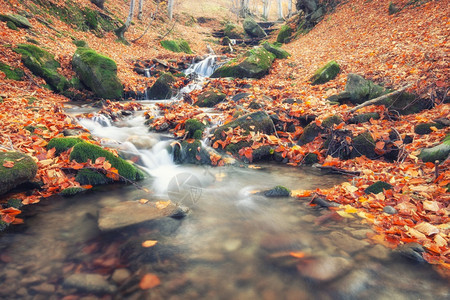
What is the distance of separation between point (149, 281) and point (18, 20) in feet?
41.4

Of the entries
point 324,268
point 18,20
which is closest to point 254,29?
point 18,20

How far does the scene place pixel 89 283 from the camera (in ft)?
7.20

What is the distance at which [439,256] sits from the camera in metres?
2.24

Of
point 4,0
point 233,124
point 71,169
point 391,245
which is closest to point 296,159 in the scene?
point 233,124

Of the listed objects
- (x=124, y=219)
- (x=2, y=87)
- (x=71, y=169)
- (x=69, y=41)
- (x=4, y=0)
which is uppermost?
(x=4, y=0)

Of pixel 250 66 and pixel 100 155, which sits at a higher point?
pixel 250 66

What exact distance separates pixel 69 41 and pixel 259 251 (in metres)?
13.6

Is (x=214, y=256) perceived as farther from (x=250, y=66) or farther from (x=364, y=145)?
(x=250, y=66)

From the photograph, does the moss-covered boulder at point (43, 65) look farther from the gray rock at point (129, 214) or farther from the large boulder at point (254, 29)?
the large boulder at point (254, 29)

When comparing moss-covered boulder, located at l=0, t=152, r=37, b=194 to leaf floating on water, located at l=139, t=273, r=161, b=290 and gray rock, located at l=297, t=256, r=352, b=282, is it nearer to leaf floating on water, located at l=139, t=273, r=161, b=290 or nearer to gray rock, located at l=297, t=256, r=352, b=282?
leaf floating on water, located at l=139, t=273, r=161, b=290

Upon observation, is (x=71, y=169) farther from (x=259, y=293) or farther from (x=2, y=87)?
(x=2, y=87)

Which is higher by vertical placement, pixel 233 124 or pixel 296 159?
pixel 233 124

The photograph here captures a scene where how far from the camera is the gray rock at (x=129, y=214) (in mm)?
3086

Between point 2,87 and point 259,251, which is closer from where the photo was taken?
point 259,251
